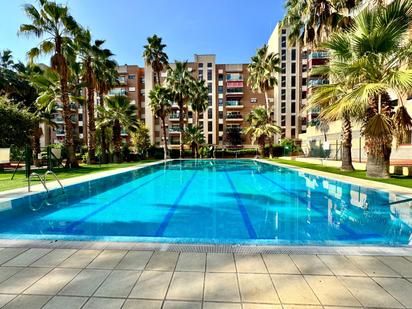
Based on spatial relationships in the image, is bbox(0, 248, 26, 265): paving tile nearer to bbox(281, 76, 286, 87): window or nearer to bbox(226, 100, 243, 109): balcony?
bbox(226, 100, 243, 109): balcony

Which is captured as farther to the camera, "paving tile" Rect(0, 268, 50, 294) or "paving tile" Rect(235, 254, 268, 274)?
"paving tile" Rect(235, 254, 268, 274)

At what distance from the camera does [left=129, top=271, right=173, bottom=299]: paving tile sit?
8.95ft

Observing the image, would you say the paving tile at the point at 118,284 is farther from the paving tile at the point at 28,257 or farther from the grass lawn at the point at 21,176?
the grass lawn at the point at 21,176

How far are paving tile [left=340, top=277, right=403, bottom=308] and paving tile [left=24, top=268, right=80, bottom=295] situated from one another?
3.40 metres

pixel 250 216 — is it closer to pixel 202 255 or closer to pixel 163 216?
pixel 163 216

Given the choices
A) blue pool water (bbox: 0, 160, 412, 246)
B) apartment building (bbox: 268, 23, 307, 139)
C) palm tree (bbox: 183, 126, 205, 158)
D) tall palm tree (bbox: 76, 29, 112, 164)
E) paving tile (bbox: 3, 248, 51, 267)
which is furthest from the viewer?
apartment building (bbox: 268, 23, 307, 139)

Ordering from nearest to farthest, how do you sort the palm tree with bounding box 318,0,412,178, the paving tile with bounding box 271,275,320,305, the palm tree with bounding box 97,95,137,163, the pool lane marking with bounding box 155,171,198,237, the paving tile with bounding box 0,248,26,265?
the paving tile with bounding box 271,275,320,305 → the paving tile with bounding box 0,248,26,265 → the pool lane marking with bounding box 155,171,198,237 → the palm tree with bounding box 318,0,412,178 → the palm tree with bounding box 97,95,137,163

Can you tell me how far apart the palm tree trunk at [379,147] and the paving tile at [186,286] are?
10.9 meters

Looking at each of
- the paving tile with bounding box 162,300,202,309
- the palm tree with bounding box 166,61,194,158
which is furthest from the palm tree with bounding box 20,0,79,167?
the paving tile with bounding box 162,300,202,309

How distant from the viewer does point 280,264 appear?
345cm

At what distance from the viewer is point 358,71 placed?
10055mm

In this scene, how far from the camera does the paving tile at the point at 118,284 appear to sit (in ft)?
9.08

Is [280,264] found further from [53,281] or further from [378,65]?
[378,65]

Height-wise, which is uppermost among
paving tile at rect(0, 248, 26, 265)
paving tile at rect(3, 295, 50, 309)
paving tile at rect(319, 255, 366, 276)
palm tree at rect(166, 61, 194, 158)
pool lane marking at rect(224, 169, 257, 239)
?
palm tree at rect(166, 61, 194, 158)
